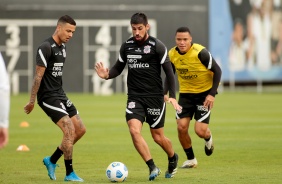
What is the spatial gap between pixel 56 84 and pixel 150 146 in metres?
6.14

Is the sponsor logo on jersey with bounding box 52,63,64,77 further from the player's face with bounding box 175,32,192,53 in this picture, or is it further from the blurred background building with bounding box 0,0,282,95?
the blurred background building with bounding box 0,0,282,95

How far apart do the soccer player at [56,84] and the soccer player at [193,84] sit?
2.37 meters

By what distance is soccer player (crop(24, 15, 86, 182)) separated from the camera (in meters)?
12.3

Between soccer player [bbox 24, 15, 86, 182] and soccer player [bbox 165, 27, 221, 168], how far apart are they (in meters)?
2.37

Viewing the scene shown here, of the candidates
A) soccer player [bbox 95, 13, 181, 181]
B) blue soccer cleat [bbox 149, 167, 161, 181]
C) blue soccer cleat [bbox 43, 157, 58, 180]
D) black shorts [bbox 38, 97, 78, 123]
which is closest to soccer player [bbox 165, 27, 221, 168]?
soccer player [bbox 95, 13, 181, 181]

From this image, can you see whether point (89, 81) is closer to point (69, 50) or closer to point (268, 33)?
point (69, 50)

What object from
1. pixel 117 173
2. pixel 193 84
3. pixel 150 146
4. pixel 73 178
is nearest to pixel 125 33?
pixel 150 146

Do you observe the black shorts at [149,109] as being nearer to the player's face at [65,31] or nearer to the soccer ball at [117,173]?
the soccer ball at [117,173]

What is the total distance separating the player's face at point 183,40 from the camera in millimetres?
14061

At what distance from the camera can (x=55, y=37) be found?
1246cm

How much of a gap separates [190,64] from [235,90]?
106 ft

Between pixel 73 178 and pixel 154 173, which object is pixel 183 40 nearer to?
pixel 154 173

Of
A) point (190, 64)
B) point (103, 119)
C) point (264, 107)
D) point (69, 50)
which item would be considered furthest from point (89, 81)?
point (190, 64)

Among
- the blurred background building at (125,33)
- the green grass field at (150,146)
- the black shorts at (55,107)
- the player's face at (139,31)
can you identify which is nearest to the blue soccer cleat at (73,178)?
the green grass field at (150,146)
